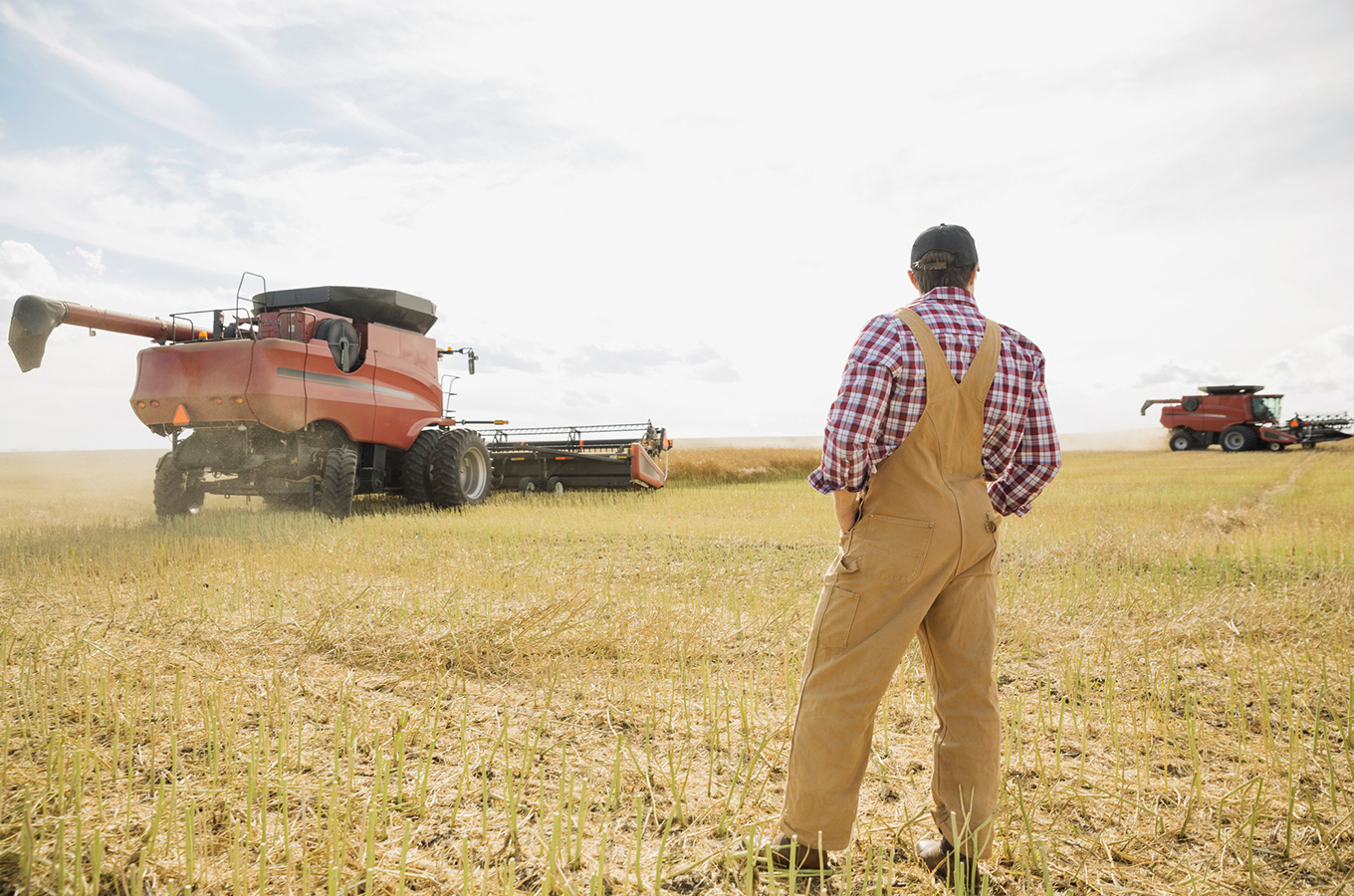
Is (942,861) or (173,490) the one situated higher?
(173,490)

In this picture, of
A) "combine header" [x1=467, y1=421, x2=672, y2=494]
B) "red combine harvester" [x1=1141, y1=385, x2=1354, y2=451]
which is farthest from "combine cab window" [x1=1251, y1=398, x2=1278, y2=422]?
"combine header" [x1=467, y1=421, x2=672, y2=494]

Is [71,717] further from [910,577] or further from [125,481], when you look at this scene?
[125,481]

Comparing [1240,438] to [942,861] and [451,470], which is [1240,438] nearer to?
[451,470]

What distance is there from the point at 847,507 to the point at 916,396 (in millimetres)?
349

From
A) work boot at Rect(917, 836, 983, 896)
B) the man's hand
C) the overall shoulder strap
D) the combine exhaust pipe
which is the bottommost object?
work boot at Rect(917, 836, 983, 896)

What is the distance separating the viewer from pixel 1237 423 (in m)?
28.2

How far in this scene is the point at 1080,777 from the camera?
269 centimetres

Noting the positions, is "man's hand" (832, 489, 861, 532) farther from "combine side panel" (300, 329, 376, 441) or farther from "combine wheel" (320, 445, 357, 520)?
"combine wheel" (320, 445, 357, 520)

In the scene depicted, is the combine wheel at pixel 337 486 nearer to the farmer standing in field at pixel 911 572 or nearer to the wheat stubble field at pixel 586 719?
the wheat stubble field at pixel 586 719

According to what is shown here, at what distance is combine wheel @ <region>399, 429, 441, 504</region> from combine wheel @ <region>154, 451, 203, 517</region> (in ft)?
8.22

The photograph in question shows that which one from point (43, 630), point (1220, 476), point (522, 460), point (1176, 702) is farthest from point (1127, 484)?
point (43, 630)

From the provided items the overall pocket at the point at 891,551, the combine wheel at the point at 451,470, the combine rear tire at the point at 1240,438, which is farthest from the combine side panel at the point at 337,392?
the combine rear tire at the point at 1240,438

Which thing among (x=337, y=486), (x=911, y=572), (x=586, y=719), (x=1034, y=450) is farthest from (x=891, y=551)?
(x=337, y=486)

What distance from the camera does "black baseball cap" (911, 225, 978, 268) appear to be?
2.23m
